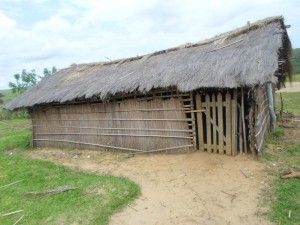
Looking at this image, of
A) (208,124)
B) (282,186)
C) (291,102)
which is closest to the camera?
(282,186)

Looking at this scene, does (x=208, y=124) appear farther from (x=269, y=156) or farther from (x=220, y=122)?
(x=269, y=156)

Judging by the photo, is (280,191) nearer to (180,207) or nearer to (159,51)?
(180,207)

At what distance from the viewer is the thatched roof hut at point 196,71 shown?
7148mm

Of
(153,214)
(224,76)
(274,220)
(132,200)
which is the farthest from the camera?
(224,76)

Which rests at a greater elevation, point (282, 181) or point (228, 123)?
point (228, 123)

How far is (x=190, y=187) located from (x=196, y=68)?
328cm

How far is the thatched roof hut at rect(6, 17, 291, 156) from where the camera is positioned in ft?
23.5

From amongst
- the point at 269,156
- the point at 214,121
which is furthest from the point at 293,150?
the point at 214,121

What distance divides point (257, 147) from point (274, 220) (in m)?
2.72

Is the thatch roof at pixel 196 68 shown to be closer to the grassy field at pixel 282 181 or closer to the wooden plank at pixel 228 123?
the wooden plank at pixel 228 123

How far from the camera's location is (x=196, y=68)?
8.25 metres

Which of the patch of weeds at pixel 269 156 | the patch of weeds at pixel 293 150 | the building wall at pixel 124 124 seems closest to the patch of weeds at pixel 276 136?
the patch of weeds at pixel 293 150

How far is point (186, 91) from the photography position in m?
7.68

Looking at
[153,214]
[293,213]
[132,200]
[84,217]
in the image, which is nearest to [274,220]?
[293,213]
